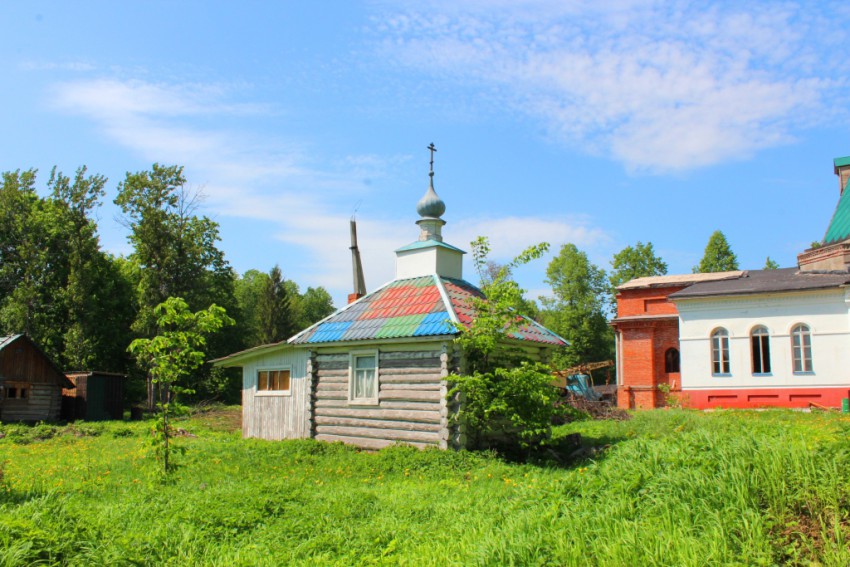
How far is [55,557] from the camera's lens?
6.22m

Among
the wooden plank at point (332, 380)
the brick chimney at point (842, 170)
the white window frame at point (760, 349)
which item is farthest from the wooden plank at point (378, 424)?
the brick chimney at point (842, 170)

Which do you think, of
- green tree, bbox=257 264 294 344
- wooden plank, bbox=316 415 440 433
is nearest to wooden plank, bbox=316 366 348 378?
wooden plank, bbox=316 415 440 433

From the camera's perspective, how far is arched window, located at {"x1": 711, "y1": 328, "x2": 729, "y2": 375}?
24703 mm

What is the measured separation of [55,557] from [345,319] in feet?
37.4

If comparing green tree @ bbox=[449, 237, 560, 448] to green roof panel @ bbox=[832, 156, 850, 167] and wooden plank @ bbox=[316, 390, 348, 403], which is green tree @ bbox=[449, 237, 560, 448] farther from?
green roof panel @ bbox=[832, 156, 850, 167]

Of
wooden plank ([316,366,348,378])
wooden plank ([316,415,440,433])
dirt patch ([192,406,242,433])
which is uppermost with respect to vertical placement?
wooden plank ([316,366,348,378])

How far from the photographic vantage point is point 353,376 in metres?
16.2

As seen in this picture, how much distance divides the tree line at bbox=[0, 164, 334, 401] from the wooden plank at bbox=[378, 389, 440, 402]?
81.7 feet

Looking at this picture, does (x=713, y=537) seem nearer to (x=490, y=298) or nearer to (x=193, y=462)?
(x=490, y=298)

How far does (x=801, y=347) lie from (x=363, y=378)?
56.3 ft

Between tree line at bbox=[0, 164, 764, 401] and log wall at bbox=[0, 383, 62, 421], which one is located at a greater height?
tree line at bbox=[0, 164, 764, 401]

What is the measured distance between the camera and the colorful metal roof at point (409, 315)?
14750mm

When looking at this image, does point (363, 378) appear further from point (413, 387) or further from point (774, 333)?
point (774, 333)

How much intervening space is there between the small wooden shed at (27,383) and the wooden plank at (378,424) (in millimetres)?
17913
